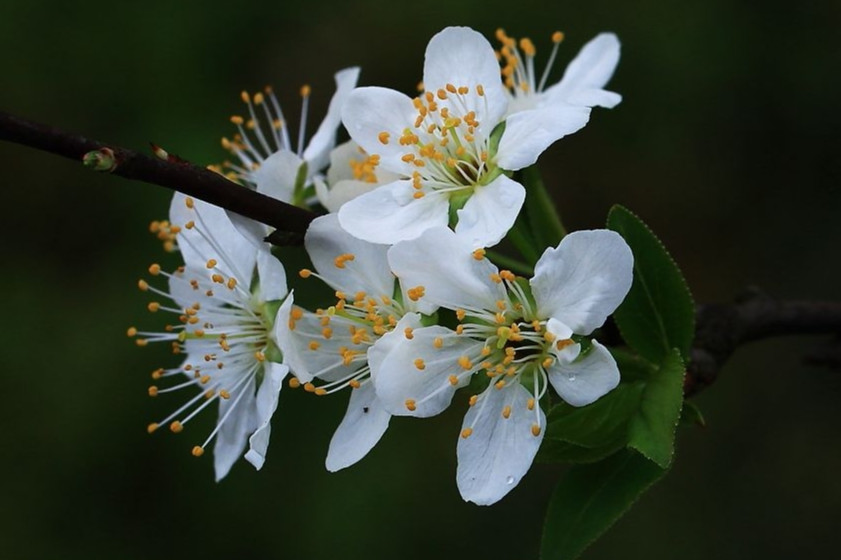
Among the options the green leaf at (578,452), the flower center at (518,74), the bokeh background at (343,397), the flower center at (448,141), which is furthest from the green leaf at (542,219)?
the bokeh background at (343,397)

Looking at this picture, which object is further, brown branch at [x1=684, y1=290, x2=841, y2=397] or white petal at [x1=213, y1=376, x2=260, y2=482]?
brown branch at [x1=684, y1=290, x2=841, y2=397]

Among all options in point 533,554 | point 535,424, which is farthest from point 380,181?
point 533,554

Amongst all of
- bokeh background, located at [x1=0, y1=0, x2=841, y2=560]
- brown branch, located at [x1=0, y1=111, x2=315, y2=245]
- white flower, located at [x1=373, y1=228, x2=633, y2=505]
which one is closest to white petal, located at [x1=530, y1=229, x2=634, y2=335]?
white flower, located at [x1=373, y1=228, x2=633, y2=505]

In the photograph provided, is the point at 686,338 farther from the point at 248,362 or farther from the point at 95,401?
the point at 95,401

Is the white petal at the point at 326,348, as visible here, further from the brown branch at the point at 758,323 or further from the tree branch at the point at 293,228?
the brown branch at the point at 758,323

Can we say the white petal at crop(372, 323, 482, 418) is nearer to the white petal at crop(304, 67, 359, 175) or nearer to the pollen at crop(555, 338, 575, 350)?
the pollen at crop(555, 338, 575, 350)

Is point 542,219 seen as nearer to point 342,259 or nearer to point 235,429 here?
point 342,259

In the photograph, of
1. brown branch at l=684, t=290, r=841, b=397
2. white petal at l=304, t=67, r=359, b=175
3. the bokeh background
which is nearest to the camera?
white petal at l=304, t=67, r=359, b=175

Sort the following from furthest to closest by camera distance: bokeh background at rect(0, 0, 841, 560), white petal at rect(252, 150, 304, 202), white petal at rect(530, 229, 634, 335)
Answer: bokeh background at rect(0, 0, 841, 560), white petal at rect(252, 150, 304, 202), white petal at rect(530, 229, 634, 335)
